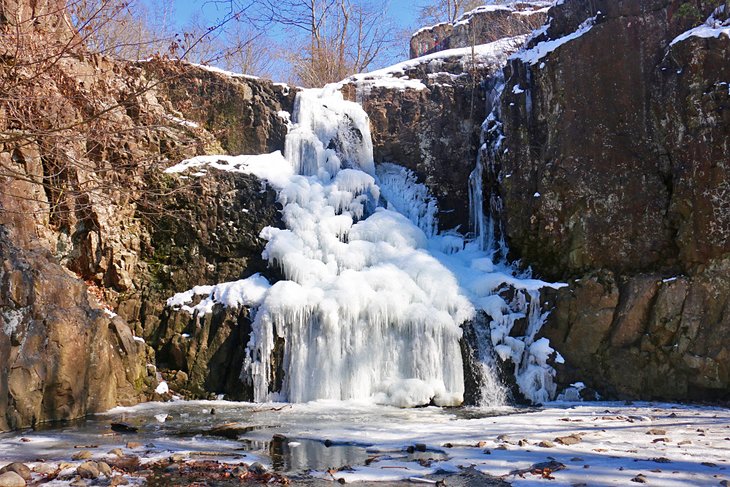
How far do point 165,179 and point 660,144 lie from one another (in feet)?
32.1

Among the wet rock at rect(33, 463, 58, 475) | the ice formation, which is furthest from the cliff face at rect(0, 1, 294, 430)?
the wet rock at rect(33, 463, 58, 475)

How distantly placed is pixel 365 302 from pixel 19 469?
22.7 ft

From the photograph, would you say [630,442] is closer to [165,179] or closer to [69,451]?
[69,451]

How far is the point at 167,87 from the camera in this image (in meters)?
14.2

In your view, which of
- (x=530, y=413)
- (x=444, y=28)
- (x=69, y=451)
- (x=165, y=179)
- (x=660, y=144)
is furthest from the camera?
(x=444, y=28)

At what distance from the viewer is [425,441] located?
6863 millimetres

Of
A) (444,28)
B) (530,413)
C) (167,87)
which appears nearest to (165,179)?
(167,87)

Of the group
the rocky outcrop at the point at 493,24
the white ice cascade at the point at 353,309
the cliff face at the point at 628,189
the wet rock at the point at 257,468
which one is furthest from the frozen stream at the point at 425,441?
the rocky outcrop at the point at 493,24

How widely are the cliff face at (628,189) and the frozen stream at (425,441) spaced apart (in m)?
1.42

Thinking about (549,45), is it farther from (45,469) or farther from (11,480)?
(11,480)

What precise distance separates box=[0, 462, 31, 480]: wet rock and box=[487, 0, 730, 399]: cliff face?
878cm

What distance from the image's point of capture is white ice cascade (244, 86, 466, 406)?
10.8 metres

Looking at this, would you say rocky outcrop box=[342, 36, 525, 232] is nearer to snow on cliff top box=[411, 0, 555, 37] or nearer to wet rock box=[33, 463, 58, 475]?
snow on cliff top box=[411, 0, 555, 37]

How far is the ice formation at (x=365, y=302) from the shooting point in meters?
10.9
